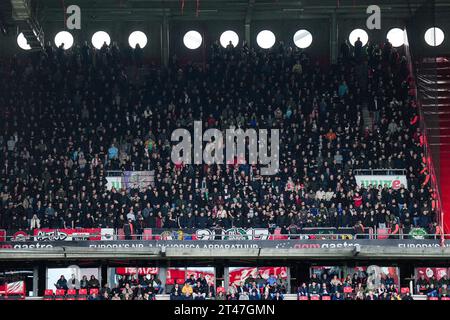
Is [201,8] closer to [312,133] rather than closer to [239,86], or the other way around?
[239,86]

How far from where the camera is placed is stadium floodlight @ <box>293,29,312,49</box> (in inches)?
1715

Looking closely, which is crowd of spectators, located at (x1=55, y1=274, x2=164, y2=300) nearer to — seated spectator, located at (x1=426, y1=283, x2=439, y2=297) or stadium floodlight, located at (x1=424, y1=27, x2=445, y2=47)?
seated spectator, located at (x1=426, y1=283, x2=439, y2=297)

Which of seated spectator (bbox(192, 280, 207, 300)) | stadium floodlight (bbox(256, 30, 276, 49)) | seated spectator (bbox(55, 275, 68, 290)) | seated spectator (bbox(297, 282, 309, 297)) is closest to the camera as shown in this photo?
seated spectator (bbox(192, 280, 207, 300))

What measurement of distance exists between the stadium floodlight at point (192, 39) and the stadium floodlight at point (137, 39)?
2038 mm

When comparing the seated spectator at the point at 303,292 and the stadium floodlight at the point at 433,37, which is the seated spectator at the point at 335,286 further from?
the stadium floodlight at the point at 433,37

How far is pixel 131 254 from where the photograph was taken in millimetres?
33062

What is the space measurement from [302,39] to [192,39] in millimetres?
5549

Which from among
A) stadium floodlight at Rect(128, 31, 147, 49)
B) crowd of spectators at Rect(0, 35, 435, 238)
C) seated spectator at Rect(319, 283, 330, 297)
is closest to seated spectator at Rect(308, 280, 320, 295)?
seated spectator at Rect(319, 283, 330, 297)

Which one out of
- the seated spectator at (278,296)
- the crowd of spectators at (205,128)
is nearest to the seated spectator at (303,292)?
the seated spectator at (278,296)

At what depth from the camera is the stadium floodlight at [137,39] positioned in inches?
1705

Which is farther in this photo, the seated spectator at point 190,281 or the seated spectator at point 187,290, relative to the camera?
the seated spectator at point 190,281

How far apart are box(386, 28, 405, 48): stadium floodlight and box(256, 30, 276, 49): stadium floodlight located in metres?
5.69
